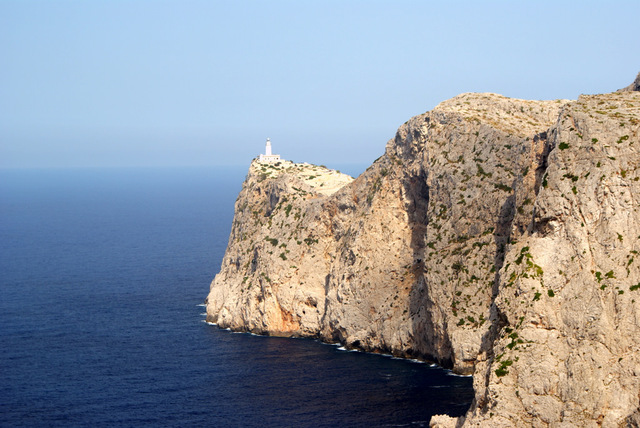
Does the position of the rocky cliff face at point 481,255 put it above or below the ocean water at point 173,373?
above

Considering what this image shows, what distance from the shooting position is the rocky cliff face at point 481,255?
6719 cm

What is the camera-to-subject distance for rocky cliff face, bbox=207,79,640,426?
6719 cm

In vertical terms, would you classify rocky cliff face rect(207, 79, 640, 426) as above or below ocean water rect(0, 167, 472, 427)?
above

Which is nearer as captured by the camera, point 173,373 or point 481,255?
point 481,255

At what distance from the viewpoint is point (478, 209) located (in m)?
94.8

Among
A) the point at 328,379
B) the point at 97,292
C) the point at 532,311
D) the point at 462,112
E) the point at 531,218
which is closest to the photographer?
the point at 532,311

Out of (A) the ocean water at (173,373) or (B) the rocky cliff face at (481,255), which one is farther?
(A) the ocean water at (173,373)

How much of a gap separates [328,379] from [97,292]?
5718 cm

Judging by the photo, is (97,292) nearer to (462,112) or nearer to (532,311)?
(462,112)

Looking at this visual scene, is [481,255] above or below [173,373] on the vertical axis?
above

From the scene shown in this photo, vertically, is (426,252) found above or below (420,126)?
below

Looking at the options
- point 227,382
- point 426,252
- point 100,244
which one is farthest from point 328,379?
point 100,244

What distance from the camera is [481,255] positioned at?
91.7m

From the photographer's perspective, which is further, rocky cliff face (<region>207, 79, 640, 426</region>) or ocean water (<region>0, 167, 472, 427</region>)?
ocean water (<region>0, 167, 472, 427</region>)
